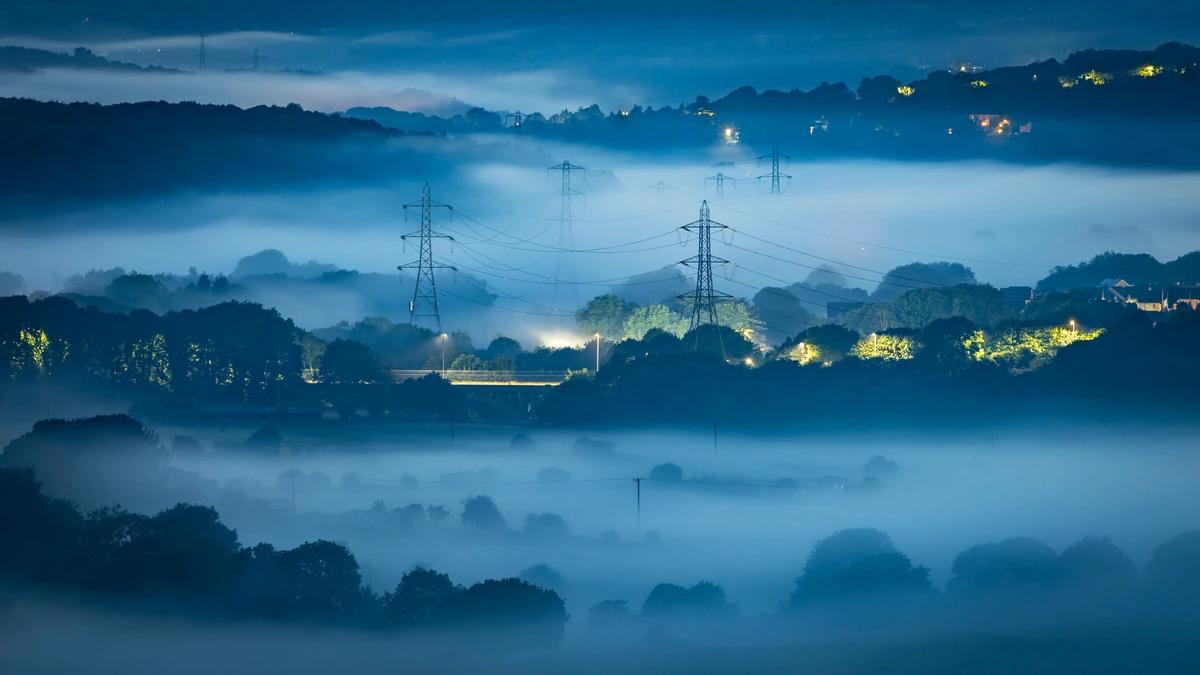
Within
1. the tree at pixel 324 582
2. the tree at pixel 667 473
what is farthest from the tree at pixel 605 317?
the tree at pixel 324 582

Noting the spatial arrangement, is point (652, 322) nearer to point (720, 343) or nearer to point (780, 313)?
point (720, 343)

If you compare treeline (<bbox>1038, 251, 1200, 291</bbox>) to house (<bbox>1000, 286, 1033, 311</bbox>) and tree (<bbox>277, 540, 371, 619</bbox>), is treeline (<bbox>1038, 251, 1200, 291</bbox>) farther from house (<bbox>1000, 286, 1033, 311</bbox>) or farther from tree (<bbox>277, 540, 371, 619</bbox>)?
tree (<bbox>277, 540, 371, 619</bbox>)

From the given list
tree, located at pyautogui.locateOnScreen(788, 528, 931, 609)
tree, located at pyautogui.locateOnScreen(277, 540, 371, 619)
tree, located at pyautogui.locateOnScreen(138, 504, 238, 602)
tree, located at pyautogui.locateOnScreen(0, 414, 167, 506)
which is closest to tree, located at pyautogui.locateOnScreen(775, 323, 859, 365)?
tree, located at pyautogui.locateOnScreen(788, 528, 931, 609)

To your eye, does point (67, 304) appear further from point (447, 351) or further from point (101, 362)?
point (447, 351)

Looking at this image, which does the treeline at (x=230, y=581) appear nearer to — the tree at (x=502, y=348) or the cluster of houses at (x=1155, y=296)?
the tree at (x=502, y=348)

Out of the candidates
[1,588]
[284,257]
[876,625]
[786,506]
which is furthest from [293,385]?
[284,257]

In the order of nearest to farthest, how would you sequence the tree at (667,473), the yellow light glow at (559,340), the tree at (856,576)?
the tree at (856,576) < the tree at (667,473) < the yellow light glow at (559,340)

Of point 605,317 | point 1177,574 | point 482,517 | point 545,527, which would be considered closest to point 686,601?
point 545,527
